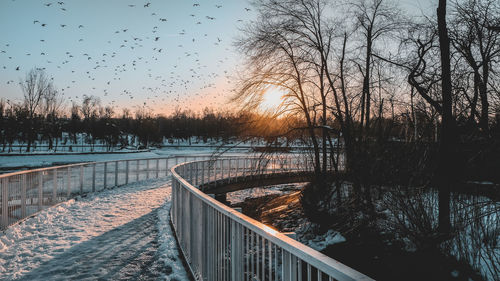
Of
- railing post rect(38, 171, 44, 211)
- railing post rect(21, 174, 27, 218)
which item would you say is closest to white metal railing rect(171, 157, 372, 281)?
railing post rect(21, 174, 27, 218)

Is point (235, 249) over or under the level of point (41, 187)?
over

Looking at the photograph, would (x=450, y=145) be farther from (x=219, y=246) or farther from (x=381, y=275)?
(x=219, y=246)

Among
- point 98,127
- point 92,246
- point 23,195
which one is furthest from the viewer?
point 98,127

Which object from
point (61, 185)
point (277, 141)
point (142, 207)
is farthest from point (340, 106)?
point (61, 185)

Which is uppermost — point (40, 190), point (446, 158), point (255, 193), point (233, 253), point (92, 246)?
point (446, 158)

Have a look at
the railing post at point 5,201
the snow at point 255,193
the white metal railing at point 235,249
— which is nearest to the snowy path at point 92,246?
the railing post at point 5,201

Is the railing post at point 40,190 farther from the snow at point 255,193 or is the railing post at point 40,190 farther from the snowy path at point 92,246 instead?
the snow at point 255,193

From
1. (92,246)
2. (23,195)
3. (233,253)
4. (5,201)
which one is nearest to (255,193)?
(23,195)

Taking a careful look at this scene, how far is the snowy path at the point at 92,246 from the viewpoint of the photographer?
17.7ft

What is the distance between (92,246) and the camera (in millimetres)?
6832

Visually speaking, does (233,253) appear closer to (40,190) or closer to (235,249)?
(235,249)

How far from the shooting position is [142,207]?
11.4m

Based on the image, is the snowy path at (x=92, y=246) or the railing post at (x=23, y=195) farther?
the railing post at (x=23, y=195)

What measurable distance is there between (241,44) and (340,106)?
7.29 meters
